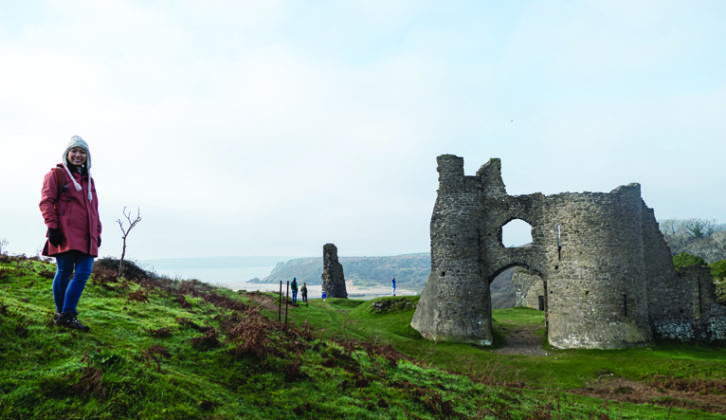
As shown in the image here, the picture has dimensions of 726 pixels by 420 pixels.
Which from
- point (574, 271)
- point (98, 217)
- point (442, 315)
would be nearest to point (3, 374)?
point (98, 217)

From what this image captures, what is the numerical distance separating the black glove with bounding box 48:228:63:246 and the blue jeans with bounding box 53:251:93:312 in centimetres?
34

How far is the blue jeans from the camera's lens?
791 cm

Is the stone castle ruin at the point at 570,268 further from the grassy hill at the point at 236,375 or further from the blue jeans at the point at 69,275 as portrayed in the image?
the blue jeans at the point at 69,275

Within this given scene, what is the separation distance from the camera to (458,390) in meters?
13.4

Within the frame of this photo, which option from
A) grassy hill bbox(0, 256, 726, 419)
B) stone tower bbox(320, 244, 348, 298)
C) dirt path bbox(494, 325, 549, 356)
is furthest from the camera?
stone tower bbox(320, 244, 348, 298)

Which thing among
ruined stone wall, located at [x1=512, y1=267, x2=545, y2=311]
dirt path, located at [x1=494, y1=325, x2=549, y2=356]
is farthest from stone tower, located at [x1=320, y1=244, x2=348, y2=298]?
dirt path, located at [x1=494, y1=325, x2=549, y2=356]

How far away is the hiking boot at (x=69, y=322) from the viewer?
8.05 meters

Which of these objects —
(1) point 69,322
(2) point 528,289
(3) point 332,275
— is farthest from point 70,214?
(2) point 528,289

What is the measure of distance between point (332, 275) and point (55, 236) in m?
43.3

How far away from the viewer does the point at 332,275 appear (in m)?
50.2

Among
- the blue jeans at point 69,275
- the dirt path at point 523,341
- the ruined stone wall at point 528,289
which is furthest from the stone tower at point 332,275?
the blue jeans at point 69,275

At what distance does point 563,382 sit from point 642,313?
29.7ft

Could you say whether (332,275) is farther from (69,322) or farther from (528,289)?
(69,322)

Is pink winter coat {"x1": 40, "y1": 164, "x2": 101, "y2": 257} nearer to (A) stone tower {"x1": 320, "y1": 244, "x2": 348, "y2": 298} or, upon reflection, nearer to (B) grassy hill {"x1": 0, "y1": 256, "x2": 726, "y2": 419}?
(B) grassy hill {"x1": 0, "y1": 256, "x2": 726, "y2": 419}
